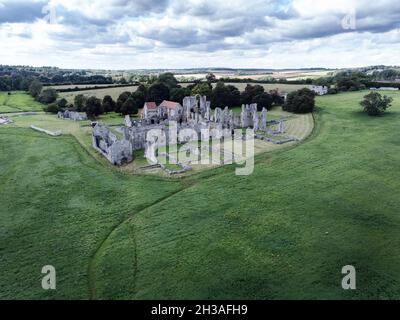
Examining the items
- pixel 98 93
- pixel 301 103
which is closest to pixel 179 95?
pixel 301 103

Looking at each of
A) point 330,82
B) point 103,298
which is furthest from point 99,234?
point 330,82

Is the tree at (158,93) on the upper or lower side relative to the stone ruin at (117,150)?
upper

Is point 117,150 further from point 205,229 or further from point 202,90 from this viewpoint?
point 202,90

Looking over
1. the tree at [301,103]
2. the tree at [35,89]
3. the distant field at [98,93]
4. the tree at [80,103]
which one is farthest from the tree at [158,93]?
the tree at [35,89]

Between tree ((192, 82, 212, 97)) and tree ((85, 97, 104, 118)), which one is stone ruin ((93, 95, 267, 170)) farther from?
tree ((192, 82, 212, 97))

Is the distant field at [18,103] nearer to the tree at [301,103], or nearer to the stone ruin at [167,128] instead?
the stone ruin at [167,128]
